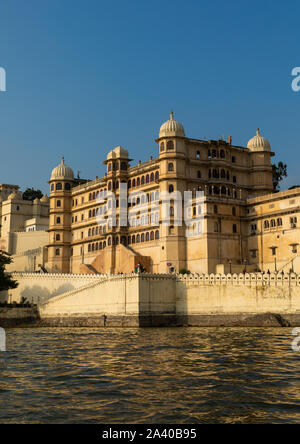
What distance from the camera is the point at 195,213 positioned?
6756cm

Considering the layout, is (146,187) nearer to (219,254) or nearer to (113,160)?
(113,160)

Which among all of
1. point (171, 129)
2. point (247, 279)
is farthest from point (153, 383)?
point (171, 129)

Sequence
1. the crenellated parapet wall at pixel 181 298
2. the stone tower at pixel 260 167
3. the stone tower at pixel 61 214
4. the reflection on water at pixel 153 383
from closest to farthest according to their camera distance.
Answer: the reflection on water at pixel 153 383
the crenellated parapet wall at pixel 181 298
the stone tower at pixel 260 167
the stone tower at pixel 61 214

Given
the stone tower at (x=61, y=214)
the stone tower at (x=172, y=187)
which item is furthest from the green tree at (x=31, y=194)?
the stone tower at (x=172, y=187)

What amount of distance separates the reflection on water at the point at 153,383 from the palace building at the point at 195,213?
30.1 m

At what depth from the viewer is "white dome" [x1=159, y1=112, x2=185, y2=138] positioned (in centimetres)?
6925

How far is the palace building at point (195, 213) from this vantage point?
214ft

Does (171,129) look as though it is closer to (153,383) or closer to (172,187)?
(172,187)

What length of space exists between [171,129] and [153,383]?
51533mm

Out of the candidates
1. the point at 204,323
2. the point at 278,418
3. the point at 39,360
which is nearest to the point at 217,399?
the point at 278,418

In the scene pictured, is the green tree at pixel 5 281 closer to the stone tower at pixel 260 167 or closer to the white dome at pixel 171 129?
the white dome at pixel 171 129

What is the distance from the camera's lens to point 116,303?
55469mm

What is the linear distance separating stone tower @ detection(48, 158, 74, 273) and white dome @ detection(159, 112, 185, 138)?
2656 cm

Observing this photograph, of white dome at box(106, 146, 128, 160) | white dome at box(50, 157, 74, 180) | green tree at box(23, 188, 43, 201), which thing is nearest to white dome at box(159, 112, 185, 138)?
white dome at box(106, 146, 128, 160)
